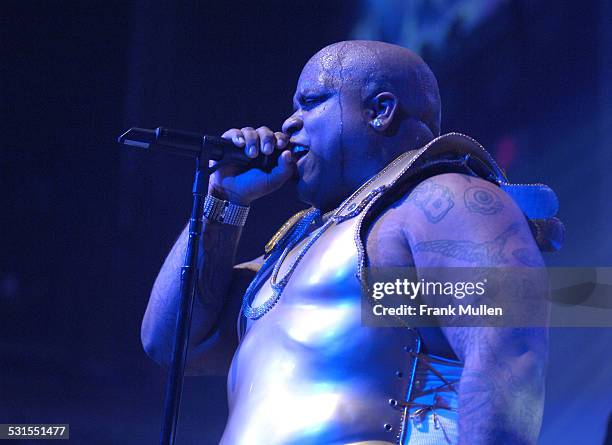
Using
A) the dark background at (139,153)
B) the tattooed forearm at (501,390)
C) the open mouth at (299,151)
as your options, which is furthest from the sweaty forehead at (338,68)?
the dark background at (139,153)

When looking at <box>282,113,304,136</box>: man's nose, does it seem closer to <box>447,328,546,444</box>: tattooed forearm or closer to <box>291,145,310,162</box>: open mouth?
<box>291,145,310,162</box>: open mouth

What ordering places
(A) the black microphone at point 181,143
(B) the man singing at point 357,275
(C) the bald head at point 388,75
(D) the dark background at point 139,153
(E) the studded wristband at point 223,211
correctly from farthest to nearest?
(D) the dark background at point 139,153
(E) the studded wristband at point 223,211
(C) the bald head at point 388,75
(A) the black microphone at point 181,143
(B) the man singing at point 357,275

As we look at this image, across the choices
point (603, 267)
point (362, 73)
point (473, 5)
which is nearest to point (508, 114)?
point (473, 5)

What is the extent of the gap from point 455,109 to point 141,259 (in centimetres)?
110

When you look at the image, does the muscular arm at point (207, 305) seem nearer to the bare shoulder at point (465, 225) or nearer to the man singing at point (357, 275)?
the man singing at point (357, 275)

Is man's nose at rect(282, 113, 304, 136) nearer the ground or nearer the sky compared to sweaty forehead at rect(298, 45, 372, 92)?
nearer the ground

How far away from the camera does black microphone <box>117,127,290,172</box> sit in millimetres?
1664

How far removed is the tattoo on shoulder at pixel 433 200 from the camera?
147 cm

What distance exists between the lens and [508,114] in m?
2.67

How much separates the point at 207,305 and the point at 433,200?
72 cm

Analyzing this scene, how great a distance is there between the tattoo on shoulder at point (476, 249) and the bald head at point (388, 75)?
16.3 inches

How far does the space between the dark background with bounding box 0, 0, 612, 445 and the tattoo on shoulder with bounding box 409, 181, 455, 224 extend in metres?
1.11

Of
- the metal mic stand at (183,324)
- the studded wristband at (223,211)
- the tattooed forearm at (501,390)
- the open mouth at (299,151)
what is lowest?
the tattooed forearm at (501,390)

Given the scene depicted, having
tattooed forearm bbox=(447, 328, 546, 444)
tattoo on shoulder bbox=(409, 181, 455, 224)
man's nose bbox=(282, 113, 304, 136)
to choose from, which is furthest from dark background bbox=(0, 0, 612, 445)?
tattooed forearm bbox=(447, 328, 546, 444)
